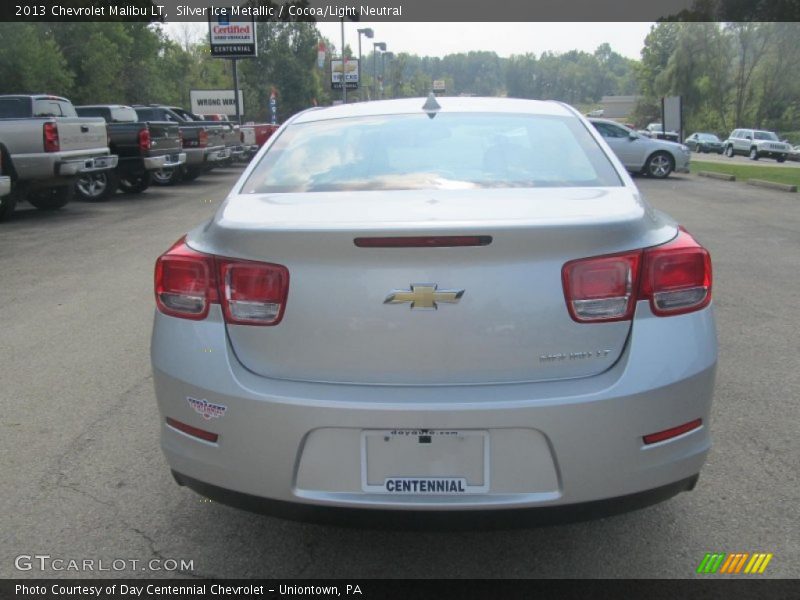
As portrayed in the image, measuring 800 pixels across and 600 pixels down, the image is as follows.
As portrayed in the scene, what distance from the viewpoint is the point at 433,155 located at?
329 centimetres

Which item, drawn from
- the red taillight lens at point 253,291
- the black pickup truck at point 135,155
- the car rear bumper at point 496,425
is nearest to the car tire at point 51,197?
the black pickup truck at point 135,155

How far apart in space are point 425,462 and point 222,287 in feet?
2.85

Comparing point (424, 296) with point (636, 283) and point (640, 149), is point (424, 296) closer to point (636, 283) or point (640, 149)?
point (636, 283)

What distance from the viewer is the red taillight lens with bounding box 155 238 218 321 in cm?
260

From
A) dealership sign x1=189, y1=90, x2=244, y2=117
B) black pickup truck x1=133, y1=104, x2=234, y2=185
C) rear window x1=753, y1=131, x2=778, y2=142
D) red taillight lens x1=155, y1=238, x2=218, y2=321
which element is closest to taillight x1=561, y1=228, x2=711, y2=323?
red taillight lens x1=155, y1=238, x2=218, y2=321

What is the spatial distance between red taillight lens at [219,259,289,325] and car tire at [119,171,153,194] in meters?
16.1

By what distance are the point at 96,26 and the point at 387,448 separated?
44.4 m

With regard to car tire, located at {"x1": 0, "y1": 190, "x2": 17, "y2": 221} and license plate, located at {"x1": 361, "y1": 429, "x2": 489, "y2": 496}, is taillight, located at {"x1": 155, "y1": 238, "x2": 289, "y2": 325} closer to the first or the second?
license plate, located at {"x1": 361, "y1": 429, "x2": 489, "y2": 496}

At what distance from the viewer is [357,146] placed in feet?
11.1

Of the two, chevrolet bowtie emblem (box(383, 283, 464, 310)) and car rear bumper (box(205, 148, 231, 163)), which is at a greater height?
chevrolet bowtie emblem (box(383, 283, 464, 310))

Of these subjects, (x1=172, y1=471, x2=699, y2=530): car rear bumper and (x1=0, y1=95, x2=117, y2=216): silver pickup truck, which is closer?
(x1=172, y1=471, x2=699, y2=530): car rear bumper

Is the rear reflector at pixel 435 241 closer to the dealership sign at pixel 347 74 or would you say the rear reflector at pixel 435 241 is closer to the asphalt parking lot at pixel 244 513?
the asphalt parking lot at pixel 244 513

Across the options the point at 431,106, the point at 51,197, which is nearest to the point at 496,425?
the point at 431,106
